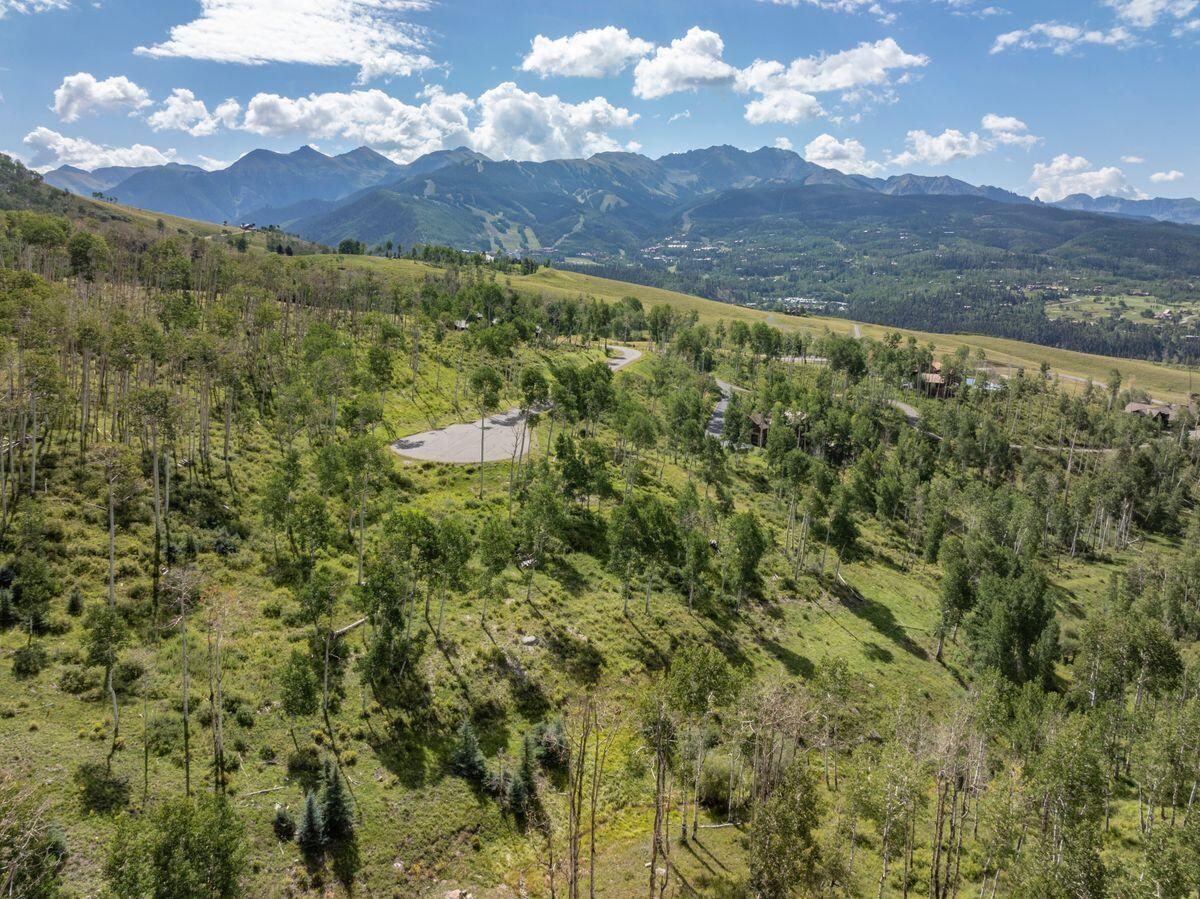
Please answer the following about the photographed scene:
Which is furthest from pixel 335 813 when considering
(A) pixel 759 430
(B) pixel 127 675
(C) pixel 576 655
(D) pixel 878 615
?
(A) pixel 759 430

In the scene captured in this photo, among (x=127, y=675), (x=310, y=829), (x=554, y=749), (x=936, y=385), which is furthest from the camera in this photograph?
(x=936, y=385)

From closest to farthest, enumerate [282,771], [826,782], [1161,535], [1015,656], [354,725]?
1. [282,771]
2. [354,725]
3. [826,782]
4. [1015,656]
5. [1161,535]

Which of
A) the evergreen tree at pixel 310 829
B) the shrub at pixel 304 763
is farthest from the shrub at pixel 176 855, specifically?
the shrub at pixel 304 763

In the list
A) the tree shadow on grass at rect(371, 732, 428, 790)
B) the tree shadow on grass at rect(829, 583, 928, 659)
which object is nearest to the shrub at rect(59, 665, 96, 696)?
the tree shadow on grass at rect(371, 732, 428, 790)

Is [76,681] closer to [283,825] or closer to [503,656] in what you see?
[283,825]

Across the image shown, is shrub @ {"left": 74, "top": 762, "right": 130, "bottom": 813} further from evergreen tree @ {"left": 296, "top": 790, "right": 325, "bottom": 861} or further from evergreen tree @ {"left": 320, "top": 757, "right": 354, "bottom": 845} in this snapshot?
evergreen tree @ {"left": 320, "top": 757, "right": 354, "bottom": 845}

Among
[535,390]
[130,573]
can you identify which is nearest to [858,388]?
[535,390]

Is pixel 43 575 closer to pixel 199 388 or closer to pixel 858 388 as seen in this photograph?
pixel 199 388
